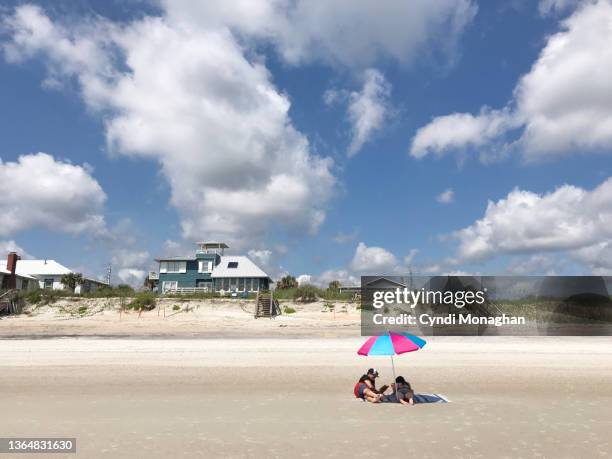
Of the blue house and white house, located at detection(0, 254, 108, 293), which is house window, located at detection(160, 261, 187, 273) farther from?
white house, located at detection(0, 254, 108, 293)

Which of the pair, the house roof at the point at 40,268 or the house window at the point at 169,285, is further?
the house roof at the point at 40,268

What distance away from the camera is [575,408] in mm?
10922

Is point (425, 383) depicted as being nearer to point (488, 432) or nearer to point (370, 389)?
point (370, 389)

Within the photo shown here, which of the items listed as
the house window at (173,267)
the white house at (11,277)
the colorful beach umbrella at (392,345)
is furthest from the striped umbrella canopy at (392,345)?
the house window at (173,267)

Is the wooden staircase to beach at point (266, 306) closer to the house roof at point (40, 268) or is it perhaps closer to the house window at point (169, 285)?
the house window at point (169, 285)

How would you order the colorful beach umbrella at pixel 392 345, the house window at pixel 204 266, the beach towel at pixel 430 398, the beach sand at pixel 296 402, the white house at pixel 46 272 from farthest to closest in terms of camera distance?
the white house at pixel 46 272 < the house window at pixel 204 266 < the beach towel at pixel 430 398 < the colorful beach umbrella at pixel 392 345 < the beach sand at pixel 296 402

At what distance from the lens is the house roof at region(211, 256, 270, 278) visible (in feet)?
187

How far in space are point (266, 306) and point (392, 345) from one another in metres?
A: 28.9

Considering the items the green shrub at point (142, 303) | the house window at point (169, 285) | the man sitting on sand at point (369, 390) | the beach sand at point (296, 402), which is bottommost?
the beach sand at point (296, 402)

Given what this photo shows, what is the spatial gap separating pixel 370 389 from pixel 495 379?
5.26m

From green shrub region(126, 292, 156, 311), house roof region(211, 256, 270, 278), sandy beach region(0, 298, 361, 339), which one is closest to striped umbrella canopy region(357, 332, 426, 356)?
sandy beach region(0, 298, 361, 339)

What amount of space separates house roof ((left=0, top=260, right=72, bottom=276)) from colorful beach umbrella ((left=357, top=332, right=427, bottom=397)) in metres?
63.3

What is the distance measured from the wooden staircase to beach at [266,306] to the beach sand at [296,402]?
16.8m

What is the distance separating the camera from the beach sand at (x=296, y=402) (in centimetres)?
820
